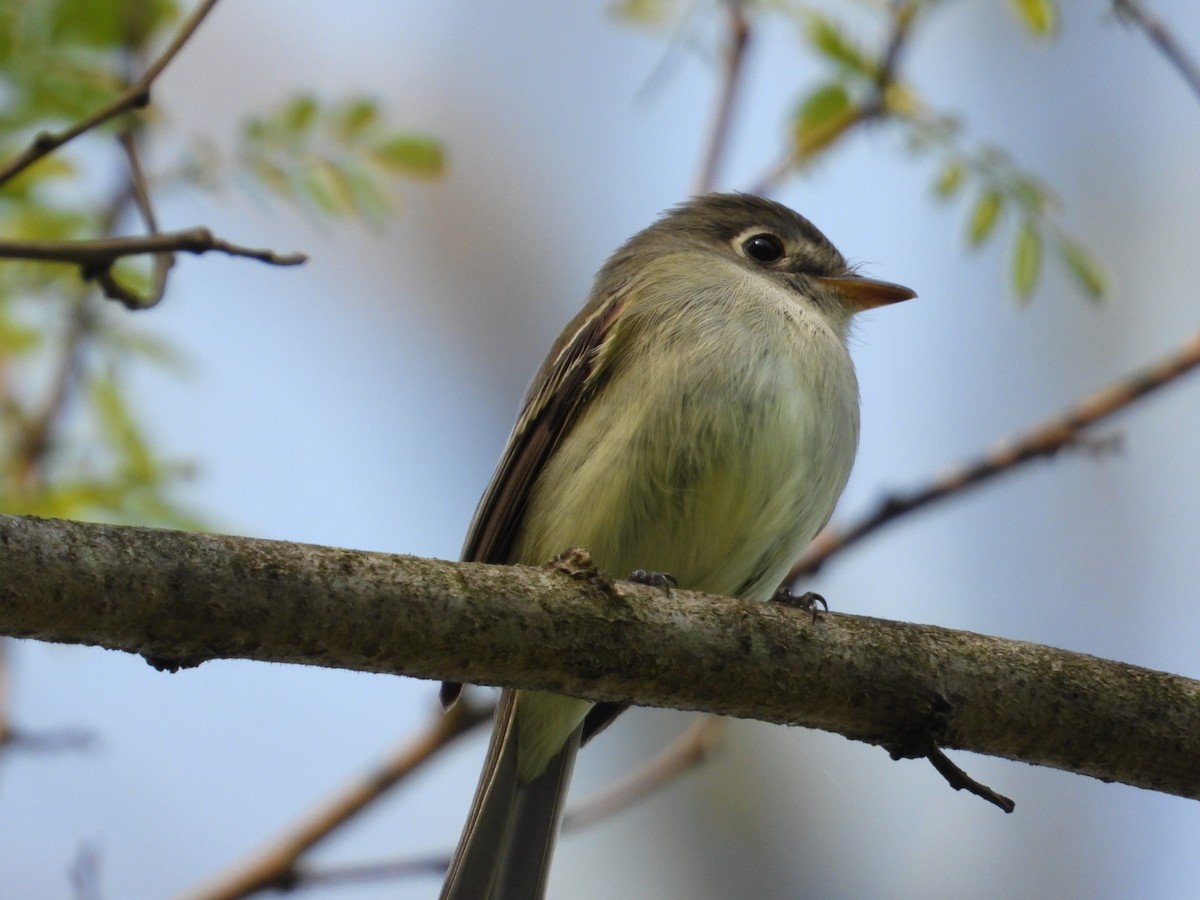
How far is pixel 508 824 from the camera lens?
4582 mm

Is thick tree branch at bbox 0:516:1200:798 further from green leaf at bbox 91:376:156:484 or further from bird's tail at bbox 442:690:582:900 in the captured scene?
green leaf at bbox 91:376:156:484

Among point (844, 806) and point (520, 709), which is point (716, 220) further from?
point (844, 806)

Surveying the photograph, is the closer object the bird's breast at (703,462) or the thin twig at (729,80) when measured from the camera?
the bird's breast at (703,462)

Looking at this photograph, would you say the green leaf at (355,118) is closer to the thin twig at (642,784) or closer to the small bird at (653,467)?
the small bird at (653,467)

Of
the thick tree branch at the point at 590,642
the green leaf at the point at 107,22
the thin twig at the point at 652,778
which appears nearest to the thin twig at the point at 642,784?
the thin twig at the point at 652,778

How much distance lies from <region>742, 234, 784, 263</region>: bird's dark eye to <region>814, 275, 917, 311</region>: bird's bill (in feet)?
0.83

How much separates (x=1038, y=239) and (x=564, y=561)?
2355 millimetres

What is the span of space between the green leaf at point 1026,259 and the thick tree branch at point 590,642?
5.34 ft

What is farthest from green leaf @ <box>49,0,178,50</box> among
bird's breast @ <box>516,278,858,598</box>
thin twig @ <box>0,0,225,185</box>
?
bird's breast @ <box>516,278,858,598</box>

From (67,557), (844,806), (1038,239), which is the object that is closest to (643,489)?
(1038,239)

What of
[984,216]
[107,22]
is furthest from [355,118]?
[984,216]

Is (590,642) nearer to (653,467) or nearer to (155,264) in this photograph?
(653,467)

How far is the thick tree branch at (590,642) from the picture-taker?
Result: 272 centimetres

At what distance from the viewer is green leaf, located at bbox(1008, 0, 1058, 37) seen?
4496 millimetres
